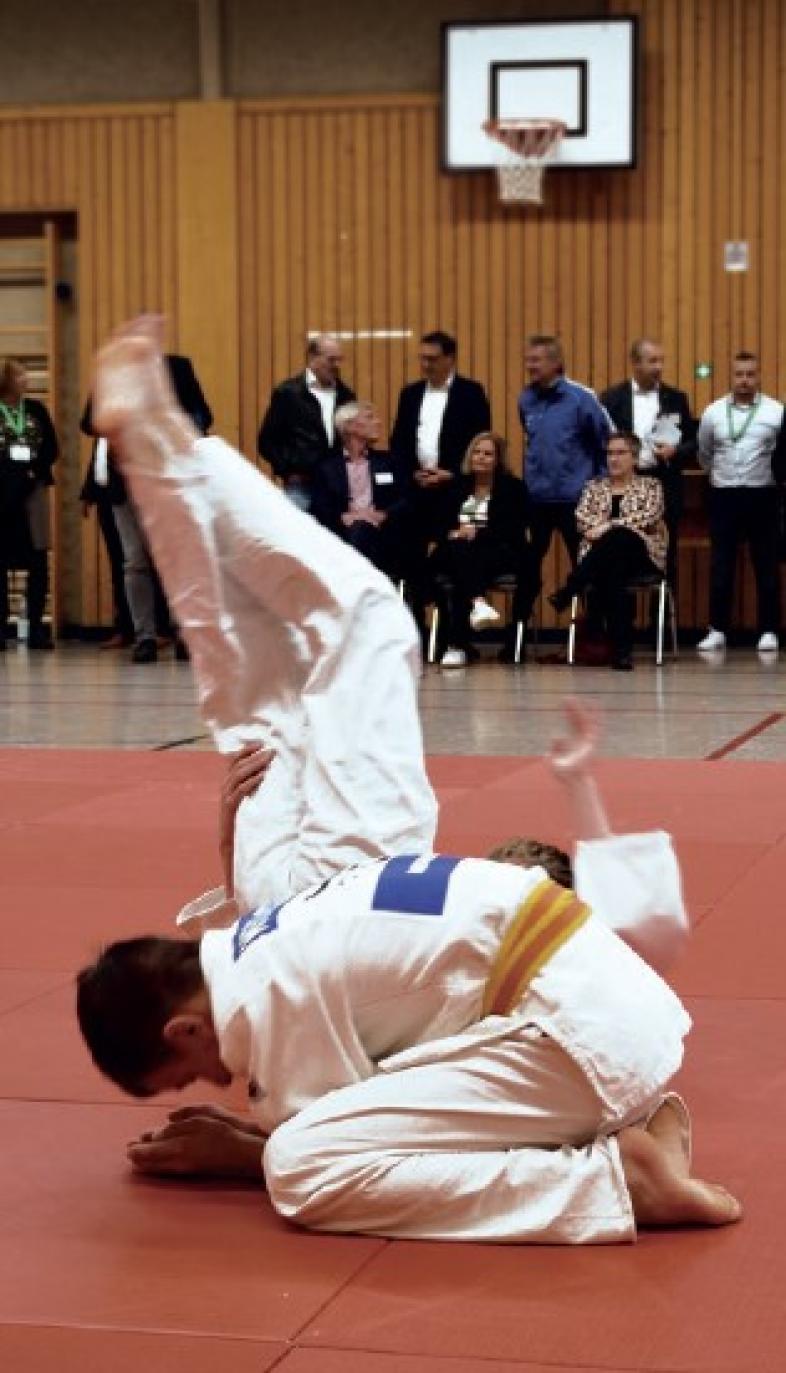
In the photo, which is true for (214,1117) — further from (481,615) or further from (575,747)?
(481,615)

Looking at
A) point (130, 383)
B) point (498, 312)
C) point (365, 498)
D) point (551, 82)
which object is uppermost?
point (551, 82)

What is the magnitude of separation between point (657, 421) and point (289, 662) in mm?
10899

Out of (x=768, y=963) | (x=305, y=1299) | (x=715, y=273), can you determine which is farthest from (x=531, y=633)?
(x=305, y=1299)

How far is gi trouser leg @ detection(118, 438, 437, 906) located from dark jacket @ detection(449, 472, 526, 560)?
9744 mm

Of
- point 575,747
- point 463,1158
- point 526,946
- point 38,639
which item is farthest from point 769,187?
point 463,1158

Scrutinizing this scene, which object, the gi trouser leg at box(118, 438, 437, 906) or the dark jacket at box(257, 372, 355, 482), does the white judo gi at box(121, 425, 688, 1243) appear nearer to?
the gi trouser leg at box(118, 438, 437, 906)

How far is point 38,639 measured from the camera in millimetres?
17062

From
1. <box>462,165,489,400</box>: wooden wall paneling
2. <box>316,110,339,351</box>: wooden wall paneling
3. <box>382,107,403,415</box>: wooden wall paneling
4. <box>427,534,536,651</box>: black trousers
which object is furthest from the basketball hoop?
<box>427,534,536,651</box>: black trousers

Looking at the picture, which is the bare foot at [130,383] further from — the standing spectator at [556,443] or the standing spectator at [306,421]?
the standing spectator at [306,421]

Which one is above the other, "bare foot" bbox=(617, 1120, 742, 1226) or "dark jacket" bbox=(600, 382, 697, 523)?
"dark jacket" bbox=(600, 382, 697, 523)

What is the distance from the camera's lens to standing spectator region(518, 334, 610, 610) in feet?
49.6

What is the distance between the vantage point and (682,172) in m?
16.9

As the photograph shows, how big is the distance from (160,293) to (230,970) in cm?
1470

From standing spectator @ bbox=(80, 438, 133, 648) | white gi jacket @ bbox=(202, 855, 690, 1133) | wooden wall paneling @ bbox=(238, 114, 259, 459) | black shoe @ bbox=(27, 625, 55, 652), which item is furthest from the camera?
wooden wall paneling @ bbox=(238, 114, 259, 459)
